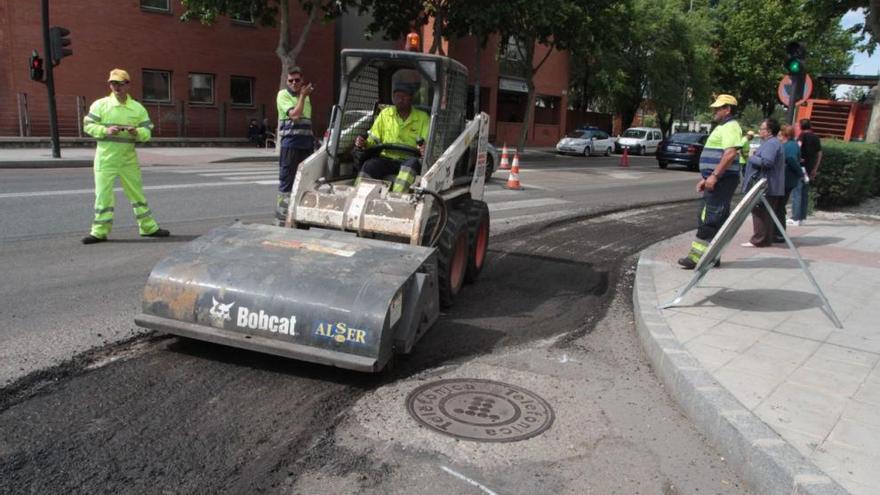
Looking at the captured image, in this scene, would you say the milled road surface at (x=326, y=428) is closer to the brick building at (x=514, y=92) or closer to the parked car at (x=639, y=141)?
the brick building at (x=514, y=92)

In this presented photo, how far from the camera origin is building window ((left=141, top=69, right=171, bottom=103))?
25359 mm

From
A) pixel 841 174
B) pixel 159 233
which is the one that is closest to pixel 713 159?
pixel 159 233

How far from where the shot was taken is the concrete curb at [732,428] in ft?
10.4

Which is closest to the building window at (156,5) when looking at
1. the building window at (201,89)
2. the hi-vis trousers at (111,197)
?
the building window at (201,89)

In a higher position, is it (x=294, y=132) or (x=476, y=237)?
(x=294, y=132)

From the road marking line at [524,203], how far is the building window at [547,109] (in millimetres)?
29741

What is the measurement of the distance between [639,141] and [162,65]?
24772 mm

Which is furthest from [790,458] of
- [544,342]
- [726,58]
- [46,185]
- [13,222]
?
[726,58]

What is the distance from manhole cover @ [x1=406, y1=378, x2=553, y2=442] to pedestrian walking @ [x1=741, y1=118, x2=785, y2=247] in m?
4.99

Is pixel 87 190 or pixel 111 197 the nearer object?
pixel 111 197

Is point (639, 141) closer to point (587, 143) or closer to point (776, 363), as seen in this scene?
point (587, 143)

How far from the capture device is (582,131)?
3600 centimetres

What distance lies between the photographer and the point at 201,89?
27.0 m

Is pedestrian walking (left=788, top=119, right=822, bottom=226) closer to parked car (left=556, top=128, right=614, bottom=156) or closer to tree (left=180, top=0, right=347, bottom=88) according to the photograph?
tree (left=180, top=0, right=347, bottom=88)
